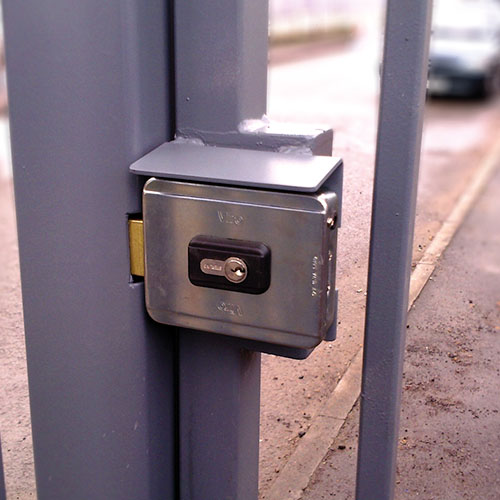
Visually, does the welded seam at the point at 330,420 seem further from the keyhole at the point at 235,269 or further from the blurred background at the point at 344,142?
the keyhole at the point at 235,269

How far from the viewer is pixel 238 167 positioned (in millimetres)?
1213

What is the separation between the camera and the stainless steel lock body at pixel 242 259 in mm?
1157

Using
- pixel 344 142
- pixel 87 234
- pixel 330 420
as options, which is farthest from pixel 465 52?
pixel 87 234

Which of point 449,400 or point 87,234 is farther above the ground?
point 87,234

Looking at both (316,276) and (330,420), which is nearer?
(316,276)

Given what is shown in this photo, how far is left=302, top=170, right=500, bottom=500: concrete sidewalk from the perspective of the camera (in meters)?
1.28

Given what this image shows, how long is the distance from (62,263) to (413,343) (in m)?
0.59

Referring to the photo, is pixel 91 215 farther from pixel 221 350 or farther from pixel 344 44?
pixel 344 44

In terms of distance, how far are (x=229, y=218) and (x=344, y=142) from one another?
67cm

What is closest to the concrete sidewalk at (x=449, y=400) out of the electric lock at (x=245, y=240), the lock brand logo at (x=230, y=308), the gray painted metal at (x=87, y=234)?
the electric lock at (x=245, y=240)

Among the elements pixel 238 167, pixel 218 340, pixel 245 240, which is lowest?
pixel 218 340

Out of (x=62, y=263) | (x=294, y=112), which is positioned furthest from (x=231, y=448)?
(x=294, y=112)

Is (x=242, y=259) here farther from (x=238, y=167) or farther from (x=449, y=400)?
(x=449, y=400)

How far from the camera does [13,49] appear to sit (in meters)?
1.26
